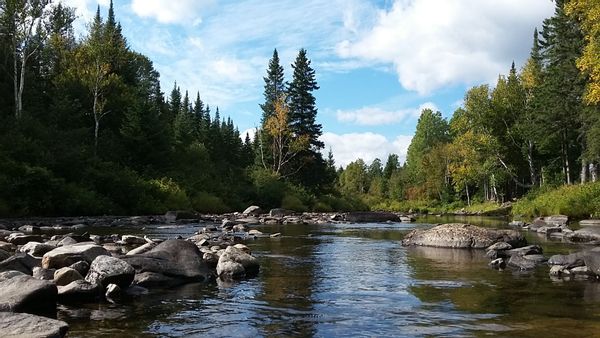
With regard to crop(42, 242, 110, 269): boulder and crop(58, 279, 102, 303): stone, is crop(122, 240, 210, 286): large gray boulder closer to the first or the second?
crop(42, 242, 110, 269): boulder

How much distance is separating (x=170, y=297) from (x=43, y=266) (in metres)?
3.02

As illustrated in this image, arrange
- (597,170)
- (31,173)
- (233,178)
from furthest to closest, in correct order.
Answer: (233,178), (597,170), (31,173)

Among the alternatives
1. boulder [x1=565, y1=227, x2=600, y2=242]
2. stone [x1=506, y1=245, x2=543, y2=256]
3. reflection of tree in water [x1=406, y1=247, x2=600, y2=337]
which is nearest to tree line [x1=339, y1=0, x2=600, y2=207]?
boulder [x1=565, y1=227, x2=600, y2=242]

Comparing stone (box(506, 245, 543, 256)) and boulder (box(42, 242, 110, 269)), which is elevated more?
boulder (box(42, 242, 110, 269))

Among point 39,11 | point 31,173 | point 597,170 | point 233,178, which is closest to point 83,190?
point 31,173

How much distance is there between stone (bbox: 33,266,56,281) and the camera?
33.5ft

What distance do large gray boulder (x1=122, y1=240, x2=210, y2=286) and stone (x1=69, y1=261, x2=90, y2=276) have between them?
0.81 metres

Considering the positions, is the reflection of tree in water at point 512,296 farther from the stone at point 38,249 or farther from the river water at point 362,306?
the stone at point 38,249

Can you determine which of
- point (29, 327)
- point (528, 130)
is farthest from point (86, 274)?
point (528, 130)

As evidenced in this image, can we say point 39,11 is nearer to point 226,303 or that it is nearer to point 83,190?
point 83,190

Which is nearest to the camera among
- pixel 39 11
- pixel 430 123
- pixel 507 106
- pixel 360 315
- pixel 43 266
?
pixel 360 315

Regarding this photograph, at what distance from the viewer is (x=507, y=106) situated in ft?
210

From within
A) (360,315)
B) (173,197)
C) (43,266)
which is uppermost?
(173,197)

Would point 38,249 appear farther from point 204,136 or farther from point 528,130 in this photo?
point 204,136
